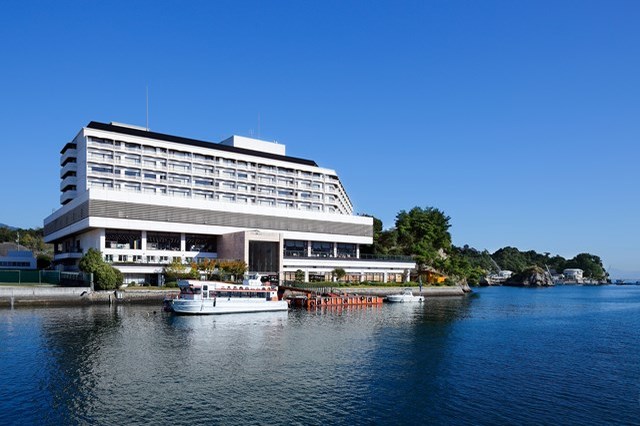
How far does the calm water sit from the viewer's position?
3020cm

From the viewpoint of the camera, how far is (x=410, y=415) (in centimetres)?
3011

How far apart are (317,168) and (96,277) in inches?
3510

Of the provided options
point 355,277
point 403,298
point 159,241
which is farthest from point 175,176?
point 403,298

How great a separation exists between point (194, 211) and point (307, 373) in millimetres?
85369

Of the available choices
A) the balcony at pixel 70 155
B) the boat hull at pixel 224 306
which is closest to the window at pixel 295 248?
the boat hull at pixel 224 306

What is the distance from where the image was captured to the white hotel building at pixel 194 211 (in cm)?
11031

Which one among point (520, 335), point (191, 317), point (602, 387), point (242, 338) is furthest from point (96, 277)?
point (602, 387)

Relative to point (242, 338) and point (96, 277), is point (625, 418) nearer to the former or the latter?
point (242, 338)

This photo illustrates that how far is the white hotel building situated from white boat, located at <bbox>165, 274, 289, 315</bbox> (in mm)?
32093

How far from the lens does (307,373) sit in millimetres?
39281

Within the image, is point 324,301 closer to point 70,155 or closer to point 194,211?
point 194,211

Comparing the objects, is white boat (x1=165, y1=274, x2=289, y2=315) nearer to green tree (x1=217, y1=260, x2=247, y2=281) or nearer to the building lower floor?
green tree (x1=217, y1=260, x2=247, y2=281)

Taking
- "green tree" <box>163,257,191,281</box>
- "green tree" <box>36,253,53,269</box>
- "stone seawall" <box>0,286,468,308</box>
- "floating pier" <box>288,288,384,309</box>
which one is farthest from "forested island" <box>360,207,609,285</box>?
"green tree" <box>36,253,53,269</box>

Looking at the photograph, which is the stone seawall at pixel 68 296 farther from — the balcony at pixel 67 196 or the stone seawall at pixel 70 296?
the balcony at pixel 67 196
